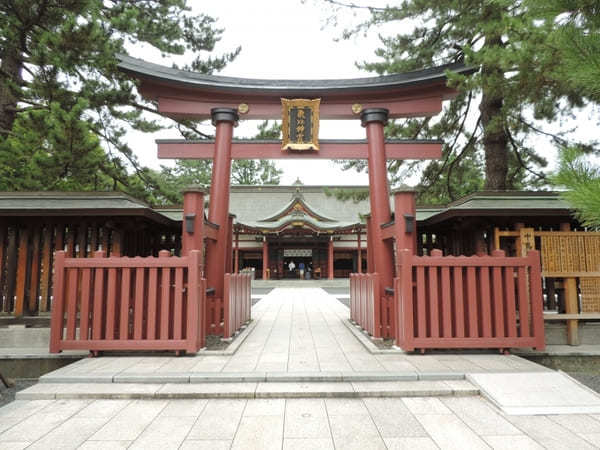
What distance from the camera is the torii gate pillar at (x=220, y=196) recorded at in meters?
6.03

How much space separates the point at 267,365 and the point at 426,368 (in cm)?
173

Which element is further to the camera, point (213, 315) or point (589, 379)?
point (213, 315)

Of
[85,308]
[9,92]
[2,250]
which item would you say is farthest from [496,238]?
[9,92]

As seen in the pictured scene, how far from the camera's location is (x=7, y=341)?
16.8 feet

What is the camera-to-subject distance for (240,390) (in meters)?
3.33

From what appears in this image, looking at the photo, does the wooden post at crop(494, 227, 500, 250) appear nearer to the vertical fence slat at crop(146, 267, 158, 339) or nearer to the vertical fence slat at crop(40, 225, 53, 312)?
the vertical fence slat at crop(146, 267, 158, 339)

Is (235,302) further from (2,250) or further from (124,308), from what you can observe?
(2,250)

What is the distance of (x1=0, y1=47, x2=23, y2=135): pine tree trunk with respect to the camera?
25.0 ft

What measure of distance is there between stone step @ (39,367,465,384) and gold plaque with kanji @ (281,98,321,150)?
416cm

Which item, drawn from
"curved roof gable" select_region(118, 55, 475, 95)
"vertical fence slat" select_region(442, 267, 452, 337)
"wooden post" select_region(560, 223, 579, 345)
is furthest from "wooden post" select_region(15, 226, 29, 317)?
"wooden post" select_region(560, 223, 579, 345)

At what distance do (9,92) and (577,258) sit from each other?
11204mm

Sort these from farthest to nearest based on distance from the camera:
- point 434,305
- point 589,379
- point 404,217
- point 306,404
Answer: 1. point 404,217
2. point 434,305
3. point 589,379
4. point 306,404

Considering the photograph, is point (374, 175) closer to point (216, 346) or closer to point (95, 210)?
point (216, 346)

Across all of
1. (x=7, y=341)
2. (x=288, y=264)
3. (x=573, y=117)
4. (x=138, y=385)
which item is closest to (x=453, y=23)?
(x=573, y=117)
